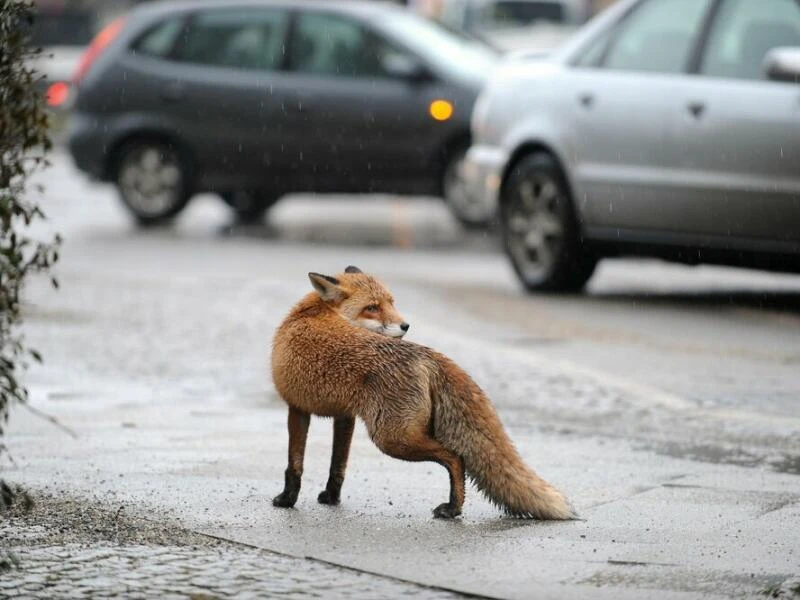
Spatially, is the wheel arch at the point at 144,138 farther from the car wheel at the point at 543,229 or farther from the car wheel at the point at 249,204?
the car wheel at the point at 543,229

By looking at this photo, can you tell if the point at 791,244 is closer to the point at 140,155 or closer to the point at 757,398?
the point at 757,398

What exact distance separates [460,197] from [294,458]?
38.3 feet

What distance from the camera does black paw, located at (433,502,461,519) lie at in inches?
238

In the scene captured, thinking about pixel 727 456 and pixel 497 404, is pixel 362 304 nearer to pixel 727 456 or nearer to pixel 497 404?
pixel 727 456

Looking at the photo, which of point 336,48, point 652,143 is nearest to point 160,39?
point 336,48

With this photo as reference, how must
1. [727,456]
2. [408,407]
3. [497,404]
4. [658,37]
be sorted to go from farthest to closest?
[658,37]
[497,404]
[727,456]
[408,407]

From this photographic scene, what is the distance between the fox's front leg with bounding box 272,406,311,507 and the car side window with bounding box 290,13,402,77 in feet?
38.0

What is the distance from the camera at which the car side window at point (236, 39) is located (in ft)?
58.9

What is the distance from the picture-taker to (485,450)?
19.6 feet

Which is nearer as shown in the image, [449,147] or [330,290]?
[330,290]

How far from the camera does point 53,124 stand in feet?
18.6

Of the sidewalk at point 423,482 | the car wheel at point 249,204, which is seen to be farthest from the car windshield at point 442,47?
the sidewalk at point 423,482

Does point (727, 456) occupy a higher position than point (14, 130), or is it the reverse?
point (14, 130)

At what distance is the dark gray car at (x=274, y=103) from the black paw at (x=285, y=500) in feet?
37.1
